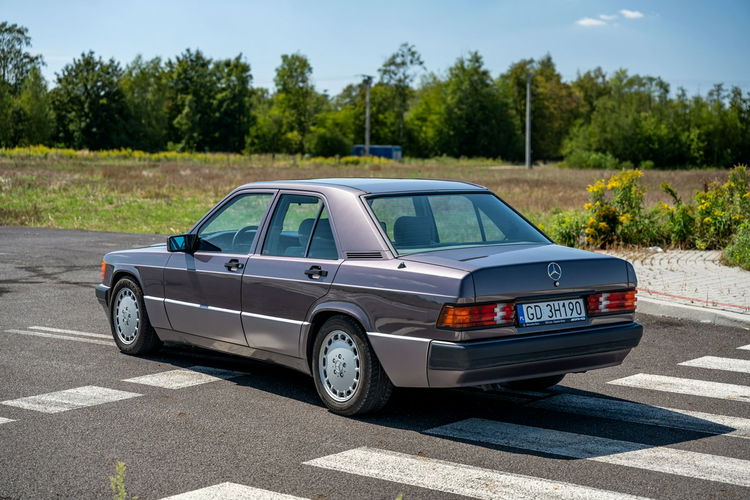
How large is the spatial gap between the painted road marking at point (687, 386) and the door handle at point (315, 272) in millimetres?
2650

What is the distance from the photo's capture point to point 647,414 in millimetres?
6445

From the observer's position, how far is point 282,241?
6.98 meters

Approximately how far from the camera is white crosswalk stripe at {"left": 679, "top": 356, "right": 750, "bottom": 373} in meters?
8.03

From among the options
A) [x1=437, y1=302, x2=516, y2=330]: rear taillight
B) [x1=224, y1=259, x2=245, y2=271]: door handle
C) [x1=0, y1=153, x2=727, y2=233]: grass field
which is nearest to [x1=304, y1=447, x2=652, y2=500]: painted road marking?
[x1=437, y1=302, x2=516, y2=330]: rear taillight

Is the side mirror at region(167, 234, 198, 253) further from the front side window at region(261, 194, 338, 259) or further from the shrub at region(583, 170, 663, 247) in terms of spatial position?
the shrub at region(583, 170, 663, 247)

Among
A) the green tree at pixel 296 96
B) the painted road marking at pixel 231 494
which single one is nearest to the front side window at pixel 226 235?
the painted road marking at pixel 231 494

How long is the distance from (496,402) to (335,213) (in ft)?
5.96

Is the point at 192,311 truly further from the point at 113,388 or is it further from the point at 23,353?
the point at 23,353

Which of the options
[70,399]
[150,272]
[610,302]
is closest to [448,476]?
[610,302]

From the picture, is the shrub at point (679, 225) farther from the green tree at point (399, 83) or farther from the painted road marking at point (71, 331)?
the green tree at point (399, 83)

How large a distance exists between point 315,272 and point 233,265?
3.21 feet

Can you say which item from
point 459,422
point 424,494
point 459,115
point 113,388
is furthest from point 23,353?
point 459,115

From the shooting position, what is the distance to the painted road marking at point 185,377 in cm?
741

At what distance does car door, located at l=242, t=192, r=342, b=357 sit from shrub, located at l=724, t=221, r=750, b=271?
30.3 feet
